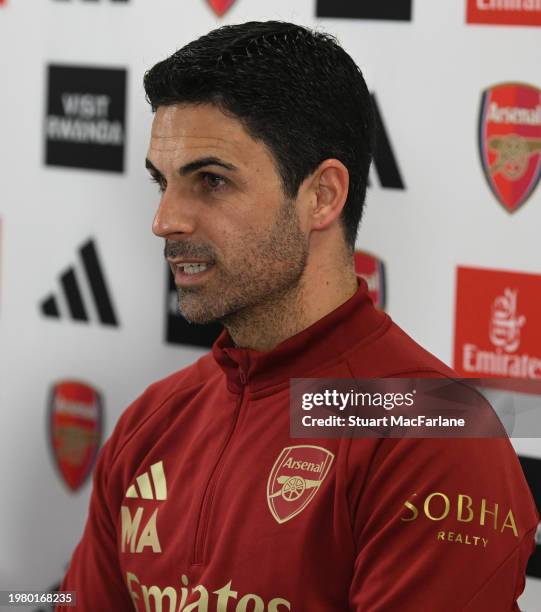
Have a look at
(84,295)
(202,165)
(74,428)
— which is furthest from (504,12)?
(74,428)

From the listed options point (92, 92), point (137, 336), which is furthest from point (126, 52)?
point (137, 336)

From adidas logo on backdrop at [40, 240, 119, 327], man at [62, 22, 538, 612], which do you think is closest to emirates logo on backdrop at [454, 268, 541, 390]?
man at [62, 22, 538, 612]

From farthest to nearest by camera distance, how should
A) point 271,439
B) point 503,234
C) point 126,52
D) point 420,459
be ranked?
point 126,52, point 503,234, point 271,439, point 420,459

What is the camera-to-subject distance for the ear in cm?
129

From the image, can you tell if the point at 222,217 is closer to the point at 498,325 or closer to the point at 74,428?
the point at 498,325

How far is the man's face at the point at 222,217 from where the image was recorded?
4.14 ft

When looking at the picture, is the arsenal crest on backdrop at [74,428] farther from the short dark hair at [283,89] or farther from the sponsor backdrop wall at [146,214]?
the short dark hair at [283,89]

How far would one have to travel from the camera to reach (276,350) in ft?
4.23

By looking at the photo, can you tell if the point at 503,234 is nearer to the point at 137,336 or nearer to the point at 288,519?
the point at 288,519

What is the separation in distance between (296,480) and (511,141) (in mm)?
591

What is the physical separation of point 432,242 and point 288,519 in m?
0.55

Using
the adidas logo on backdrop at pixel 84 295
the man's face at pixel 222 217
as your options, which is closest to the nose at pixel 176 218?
the man's face at pixel 222 217

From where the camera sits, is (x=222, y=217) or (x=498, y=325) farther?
(x=498, y=325)

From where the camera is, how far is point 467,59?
1.55 m
